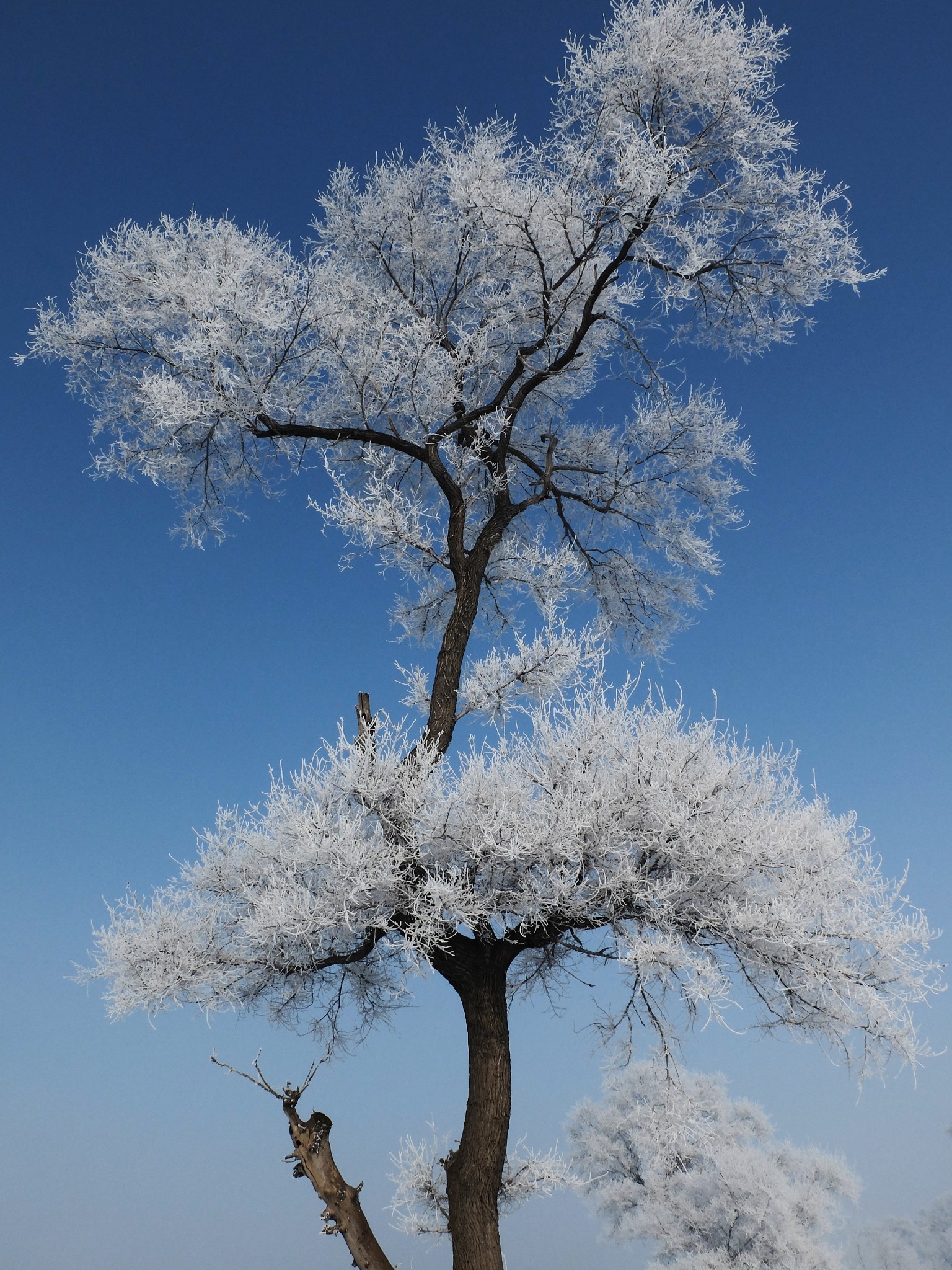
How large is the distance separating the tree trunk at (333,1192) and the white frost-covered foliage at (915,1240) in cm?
1537

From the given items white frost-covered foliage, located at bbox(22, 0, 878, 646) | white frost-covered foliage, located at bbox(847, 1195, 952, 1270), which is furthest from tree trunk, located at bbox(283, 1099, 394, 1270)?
white frost-covered foliage, located at bbox(847, 1195, 952, 1270)

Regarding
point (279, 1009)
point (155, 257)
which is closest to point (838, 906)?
point (279, 1009)

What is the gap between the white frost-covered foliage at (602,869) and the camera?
6.57 m

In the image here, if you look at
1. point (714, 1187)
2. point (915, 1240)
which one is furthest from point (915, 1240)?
point (714, 1187)

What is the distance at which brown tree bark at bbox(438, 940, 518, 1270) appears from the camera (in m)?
6.58

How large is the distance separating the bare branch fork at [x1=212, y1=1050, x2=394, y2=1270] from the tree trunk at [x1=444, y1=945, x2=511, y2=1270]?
0.57 metres

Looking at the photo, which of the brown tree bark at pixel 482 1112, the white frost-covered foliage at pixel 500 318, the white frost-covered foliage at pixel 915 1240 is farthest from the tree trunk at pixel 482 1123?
the white frost-covered foliage at pixel 915 1240

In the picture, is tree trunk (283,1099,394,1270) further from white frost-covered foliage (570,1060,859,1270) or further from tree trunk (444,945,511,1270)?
white frost-covered foliage (570,1060,859,1270)

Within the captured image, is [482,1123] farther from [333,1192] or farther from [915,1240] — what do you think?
[915,1240]

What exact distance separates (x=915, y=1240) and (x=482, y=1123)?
A: 17.2 m

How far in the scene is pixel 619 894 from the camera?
6.62m

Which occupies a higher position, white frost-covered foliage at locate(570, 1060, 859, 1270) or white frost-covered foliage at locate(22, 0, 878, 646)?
white frost-covered foliage at locate(22, 0, 878, 646)

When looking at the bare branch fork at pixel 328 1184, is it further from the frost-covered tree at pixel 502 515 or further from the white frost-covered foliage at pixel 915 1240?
the white frost-covered foliage at pixel 915 1240

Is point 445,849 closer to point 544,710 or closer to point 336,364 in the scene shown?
point 544,710
